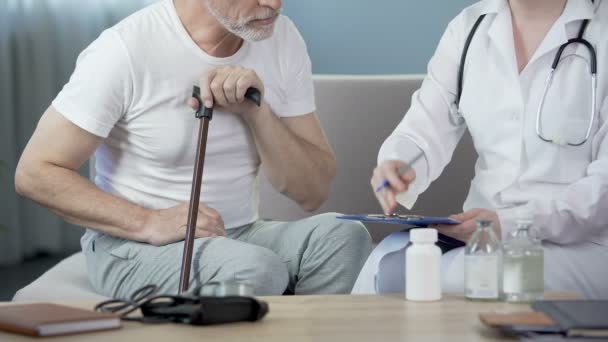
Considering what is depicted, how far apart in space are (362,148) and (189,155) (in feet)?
1.87

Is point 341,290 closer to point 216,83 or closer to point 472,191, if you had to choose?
point 472,191

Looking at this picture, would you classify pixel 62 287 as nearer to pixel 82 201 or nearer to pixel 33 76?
pixel 82 201

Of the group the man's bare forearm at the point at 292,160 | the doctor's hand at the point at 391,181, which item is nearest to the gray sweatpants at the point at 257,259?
the man's bare forearm at the point at 292,160

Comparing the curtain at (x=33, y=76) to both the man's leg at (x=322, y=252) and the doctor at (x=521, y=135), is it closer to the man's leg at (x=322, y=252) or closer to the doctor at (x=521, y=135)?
the man's leg at (x=322, y=252)

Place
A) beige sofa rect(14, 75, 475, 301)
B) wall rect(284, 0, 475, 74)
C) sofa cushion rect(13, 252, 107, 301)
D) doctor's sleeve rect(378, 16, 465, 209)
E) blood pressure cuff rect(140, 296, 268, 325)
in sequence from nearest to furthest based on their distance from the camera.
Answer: blood pressure cuff rect(140, 296, 268, 325), sofa cushion rect(13, 252, 107, 301), doctor's sleeve rect(378, 16, 465, 209), beige sofa rect(14, 75, 475, 301), wall rect(284, 0, 475, 74)

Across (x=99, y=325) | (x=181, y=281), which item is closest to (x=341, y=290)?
(x=181, y=281)

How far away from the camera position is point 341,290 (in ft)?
6.07

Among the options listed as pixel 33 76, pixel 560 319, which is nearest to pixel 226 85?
pixel 560 319

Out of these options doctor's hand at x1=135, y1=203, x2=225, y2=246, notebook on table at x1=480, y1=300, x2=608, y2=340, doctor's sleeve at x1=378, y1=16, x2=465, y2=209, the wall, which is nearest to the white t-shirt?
doctor's hand at x1=135, y1=203, x2=225, y2=246

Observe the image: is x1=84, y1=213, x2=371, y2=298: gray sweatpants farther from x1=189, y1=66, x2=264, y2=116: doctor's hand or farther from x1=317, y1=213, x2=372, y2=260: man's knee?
x1=189, y1=66, x2=264, y2=116: doctor's hand

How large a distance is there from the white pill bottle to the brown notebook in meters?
0.43

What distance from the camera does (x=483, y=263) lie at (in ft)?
4.20

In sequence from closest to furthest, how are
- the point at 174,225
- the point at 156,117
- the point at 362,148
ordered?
1. the point at 174,225
2. the point at 156,117
3. the point at 362,148

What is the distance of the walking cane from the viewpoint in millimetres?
1657
